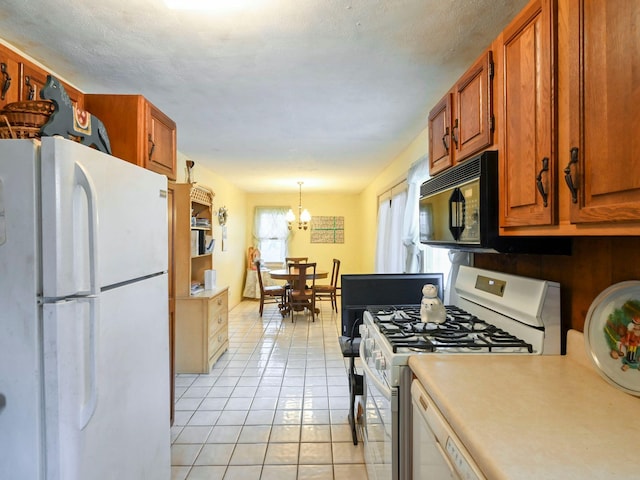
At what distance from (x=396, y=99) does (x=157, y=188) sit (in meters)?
1.69

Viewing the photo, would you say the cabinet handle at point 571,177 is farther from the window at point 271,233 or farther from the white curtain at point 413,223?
the window at point 271,233

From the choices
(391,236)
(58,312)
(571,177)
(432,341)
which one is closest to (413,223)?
(391,236)

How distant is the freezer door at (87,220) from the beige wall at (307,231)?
3822 millimetres

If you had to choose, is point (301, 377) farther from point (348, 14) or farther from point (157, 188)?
point (348, 14)

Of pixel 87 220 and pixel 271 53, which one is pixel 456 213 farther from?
pixel 87 220

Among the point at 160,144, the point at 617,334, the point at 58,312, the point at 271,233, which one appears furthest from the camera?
the point at 271,233

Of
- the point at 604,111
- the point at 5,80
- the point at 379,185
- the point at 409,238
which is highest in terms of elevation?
the point at 379,185

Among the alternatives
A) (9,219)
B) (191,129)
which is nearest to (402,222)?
(191,129)

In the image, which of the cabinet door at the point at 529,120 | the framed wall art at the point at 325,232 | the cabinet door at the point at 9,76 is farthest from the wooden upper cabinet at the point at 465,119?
the framed wall art at the point at 325,232

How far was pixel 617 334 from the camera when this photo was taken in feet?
3.39

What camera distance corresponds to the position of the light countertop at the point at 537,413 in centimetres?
66

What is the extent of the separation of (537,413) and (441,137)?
54.5 inches

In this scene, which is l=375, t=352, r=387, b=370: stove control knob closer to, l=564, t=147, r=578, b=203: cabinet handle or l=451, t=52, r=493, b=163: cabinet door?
l=564, t=147, r=578, b=203: cabinet handle

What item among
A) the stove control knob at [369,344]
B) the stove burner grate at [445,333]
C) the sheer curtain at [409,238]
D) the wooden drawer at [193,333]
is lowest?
the wooden drawer at [193,333]
